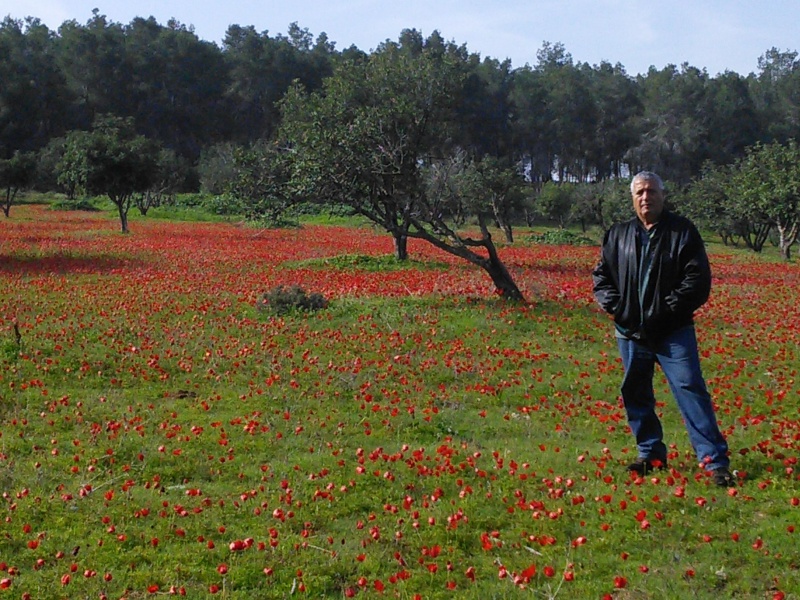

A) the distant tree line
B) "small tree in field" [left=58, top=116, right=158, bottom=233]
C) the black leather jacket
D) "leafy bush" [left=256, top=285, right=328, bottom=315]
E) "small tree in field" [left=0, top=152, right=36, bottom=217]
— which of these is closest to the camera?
the black leather jacket

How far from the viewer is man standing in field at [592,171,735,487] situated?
6.05m

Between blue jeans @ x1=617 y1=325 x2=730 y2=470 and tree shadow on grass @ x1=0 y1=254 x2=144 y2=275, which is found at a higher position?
blue jeans @ x1=617 y1=325 x2=730 y2=470

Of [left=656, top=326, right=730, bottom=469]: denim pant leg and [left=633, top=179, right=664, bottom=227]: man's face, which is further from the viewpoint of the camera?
[left=633, top=179, right=664, bottom=227]: man's face

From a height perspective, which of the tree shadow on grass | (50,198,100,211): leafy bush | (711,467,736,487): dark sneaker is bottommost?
(711,467,736,487): dark sneaker

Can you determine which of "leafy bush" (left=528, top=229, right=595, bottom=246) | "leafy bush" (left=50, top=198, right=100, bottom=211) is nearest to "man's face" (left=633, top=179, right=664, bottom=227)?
"leafy bush" (left=528, top=229, right=595, bottom=246)

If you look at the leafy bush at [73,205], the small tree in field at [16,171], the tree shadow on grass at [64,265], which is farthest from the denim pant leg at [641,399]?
the leafy bush at [73,205]

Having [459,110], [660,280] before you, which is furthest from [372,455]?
[459,110]

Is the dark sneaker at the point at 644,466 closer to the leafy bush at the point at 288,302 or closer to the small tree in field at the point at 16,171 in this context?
the leafy bush at the point at 288,302

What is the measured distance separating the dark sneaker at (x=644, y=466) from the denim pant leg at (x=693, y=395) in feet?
1.16

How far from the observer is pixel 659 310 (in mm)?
6051

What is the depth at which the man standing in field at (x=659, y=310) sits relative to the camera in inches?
238

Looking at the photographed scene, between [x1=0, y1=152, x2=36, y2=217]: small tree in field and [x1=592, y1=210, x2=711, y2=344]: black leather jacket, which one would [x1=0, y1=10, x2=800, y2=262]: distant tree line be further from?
[x1=592, y1=210, x2=711, y2=344]: black leather jacket

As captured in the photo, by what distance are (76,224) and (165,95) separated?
163ft

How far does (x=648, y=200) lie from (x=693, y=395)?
153 centimetres
